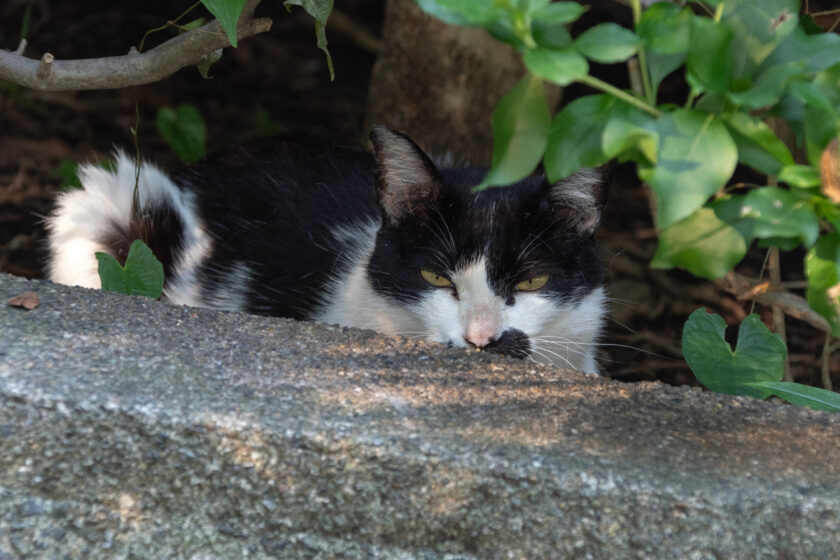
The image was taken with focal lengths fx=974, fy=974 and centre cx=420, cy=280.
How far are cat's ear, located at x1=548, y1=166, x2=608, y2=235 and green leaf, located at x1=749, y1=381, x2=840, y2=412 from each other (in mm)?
629

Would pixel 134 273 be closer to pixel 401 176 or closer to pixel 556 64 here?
pixel 401 176

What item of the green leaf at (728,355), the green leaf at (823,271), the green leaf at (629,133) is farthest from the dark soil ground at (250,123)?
the green leaf at (629,133)

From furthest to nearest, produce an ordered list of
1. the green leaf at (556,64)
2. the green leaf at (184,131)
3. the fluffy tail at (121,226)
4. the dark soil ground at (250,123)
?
1. the green leaf at (184,131)
2. the dark soil ground at (250,123)
3. the fluffy tail at (121,226)
4. the green leaf at (556,64)

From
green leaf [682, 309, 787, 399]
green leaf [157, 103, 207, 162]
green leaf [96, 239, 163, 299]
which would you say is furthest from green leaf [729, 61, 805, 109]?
green leaf [157, 103, 207, 162]

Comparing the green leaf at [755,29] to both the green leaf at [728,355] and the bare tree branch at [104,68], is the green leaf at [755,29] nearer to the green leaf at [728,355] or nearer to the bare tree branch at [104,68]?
the green leaf at [728,355]

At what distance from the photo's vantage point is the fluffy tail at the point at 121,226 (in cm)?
267

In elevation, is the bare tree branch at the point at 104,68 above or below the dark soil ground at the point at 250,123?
above

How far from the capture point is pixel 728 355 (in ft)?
6.18

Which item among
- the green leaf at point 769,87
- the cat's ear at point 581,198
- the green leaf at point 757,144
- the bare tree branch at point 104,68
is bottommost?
the cat's ear at point 581,198

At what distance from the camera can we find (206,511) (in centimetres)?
143

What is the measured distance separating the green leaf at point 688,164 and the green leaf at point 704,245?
0.43ft

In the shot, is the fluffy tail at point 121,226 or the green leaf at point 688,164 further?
the fluffy tail at point 121,226

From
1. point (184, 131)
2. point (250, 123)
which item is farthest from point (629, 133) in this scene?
point (250, 123)

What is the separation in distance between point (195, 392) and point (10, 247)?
239 cm
